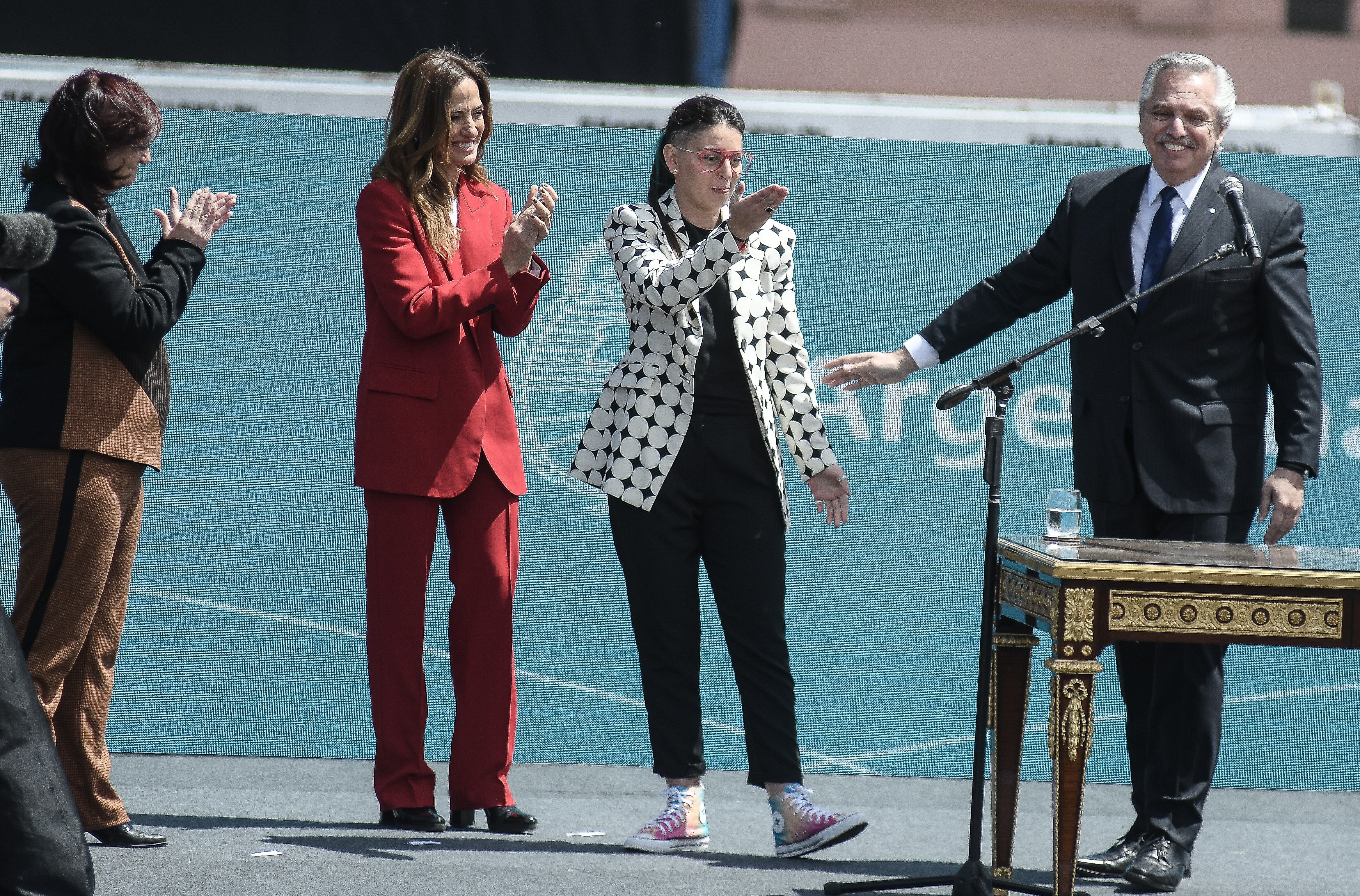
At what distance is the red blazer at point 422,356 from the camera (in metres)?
3.41

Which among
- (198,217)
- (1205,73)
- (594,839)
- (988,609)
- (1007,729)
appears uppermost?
(1205,73)

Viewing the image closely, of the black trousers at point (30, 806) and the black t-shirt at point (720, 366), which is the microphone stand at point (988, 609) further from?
the black trousers at point (30, 806)

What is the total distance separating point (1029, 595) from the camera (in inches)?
115

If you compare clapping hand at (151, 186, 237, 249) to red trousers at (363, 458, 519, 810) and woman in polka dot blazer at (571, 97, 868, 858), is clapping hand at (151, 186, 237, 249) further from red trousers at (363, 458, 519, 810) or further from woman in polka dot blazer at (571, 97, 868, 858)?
woman in polka dot blazer at (571, 97, 868, 858)

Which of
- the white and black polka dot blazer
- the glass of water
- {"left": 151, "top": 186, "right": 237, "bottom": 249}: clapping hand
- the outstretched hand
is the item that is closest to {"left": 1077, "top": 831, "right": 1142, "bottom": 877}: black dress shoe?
the glass of water

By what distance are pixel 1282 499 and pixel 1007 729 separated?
2.61 ft

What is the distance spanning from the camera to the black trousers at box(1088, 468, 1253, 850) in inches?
129

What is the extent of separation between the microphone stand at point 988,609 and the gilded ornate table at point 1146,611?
0.34ft

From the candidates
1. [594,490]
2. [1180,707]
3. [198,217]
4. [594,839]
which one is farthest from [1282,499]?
[198,217]

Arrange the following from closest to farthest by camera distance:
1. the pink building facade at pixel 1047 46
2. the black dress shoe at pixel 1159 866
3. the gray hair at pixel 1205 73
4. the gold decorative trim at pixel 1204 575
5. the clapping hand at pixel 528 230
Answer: the gold decorative trim at pixel 1204 575, the black dress shoe at pixel 1159 866, the gray hair at pixel 1205 73, the clapping hand at pixel 528 230, the pink building facade at pixel 1047 46

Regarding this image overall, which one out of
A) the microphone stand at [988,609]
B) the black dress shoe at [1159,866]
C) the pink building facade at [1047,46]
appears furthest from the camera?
the pink building facade at [1047,46]

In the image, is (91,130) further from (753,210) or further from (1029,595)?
(1029,595)

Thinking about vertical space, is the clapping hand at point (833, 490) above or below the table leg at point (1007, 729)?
above

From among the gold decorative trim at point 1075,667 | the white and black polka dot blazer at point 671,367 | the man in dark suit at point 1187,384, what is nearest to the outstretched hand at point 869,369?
the man in dark suit at point 1187,384
